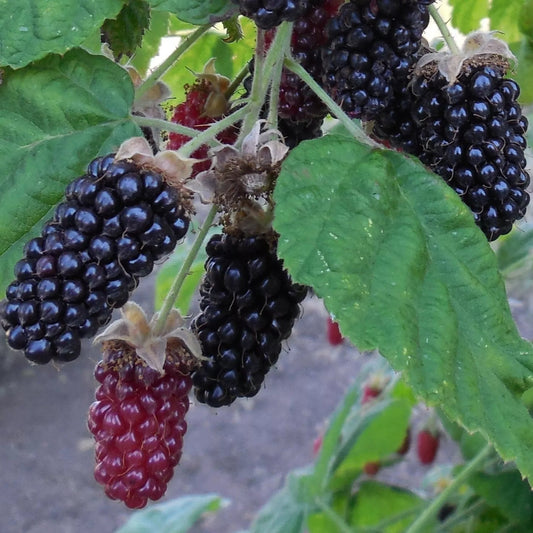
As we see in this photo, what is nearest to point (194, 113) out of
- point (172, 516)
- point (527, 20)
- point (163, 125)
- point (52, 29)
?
point (163, 125)

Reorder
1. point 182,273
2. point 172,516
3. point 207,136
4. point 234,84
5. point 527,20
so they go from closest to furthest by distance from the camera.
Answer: point 207,136
point 182,273
point 234,84
point 527,20
point 172,516

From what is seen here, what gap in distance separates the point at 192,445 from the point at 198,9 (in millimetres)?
4287

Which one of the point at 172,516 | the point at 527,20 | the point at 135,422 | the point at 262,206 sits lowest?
the point at 172,516

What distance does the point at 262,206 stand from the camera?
103 cm

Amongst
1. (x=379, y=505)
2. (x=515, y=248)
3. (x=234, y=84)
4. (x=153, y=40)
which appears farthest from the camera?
(x=379, y=505)

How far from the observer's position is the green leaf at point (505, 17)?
157cm

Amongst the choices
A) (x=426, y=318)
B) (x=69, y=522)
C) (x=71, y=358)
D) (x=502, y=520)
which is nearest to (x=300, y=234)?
(x=426, y=318)

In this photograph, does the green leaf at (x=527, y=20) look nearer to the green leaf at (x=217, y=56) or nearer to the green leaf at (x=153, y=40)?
the green leaf at (x=217, y=56)

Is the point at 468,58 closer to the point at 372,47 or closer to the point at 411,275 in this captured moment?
the point at 372,47

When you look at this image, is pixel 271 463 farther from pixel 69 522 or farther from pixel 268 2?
pixel 268 2

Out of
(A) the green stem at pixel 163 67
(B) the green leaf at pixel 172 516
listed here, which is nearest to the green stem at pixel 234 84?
(A) the green stem at pixel 163 67

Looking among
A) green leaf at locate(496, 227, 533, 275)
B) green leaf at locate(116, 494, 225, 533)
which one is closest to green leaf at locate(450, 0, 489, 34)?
green leaf at locate(496, 227, 533, 275)

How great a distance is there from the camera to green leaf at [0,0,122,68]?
97 centimetres

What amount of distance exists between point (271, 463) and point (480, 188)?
413cm
